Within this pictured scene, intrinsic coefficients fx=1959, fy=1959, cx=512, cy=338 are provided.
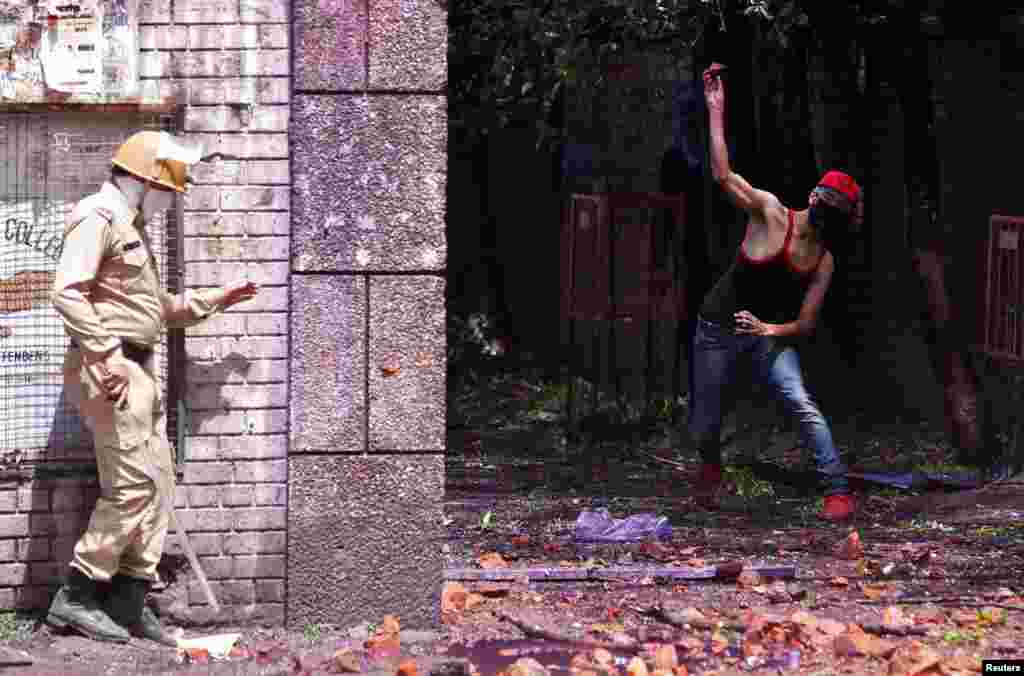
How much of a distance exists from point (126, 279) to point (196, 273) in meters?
0.40

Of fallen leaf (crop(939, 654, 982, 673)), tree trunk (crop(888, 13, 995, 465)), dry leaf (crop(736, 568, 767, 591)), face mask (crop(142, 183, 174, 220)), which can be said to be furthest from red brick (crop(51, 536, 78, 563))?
tree trunk (crop(888, 13, 995, 465))

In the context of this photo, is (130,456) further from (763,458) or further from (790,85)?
(790,85)

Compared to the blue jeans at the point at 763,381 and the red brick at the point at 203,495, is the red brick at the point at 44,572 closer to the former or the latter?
the red brick at the point at 203,495

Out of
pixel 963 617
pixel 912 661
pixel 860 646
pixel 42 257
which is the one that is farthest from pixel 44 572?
pixel 963 617

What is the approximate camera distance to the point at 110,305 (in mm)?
6984

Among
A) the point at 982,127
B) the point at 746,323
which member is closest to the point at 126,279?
the point at 746,323

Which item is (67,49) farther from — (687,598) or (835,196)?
(835,196)

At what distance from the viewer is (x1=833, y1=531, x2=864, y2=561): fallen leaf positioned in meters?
9.09

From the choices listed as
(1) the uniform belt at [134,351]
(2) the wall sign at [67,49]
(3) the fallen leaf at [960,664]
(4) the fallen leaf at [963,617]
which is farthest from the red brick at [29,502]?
(4) the fallen leaf at [963,617]

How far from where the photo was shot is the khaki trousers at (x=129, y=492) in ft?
22.9

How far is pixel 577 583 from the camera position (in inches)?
332

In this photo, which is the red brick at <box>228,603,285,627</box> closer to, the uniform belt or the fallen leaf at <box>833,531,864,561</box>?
the uniform belt

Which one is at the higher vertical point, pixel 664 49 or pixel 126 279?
pixel 664 49

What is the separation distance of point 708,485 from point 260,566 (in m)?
3.73
